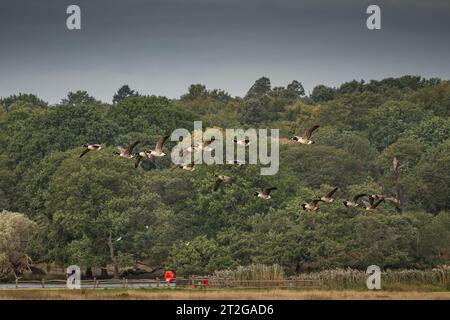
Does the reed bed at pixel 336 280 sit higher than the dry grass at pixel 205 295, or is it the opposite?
the reed bed at pixel 336 280

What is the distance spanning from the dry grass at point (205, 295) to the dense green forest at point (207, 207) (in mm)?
19754

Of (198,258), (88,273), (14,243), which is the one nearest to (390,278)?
(198,258)

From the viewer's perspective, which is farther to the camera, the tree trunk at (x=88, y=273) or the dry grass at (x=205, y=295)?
the tree trunk at (x=88, y=273)

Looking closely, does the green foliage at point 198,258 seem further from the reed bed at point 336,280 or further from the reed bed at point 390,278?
the reed bed at point 390,278

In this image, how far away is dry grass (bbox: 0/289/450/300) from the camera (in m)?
83.7

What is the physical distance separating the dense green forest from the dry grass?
19.8 m

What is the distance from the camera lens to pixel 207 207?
4764 inches

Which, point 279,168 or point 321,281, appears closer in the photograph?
point 321,281

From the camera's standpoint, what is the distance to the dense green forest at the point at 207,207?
111 m

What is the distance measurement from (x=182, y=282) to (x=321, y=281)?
9.46m

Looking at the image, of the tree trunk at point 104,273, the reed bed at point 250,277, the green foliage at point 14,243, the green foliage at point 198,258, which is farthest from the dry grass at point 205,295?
the tree trunk at point 104,273

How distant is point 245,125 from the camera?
631ft
